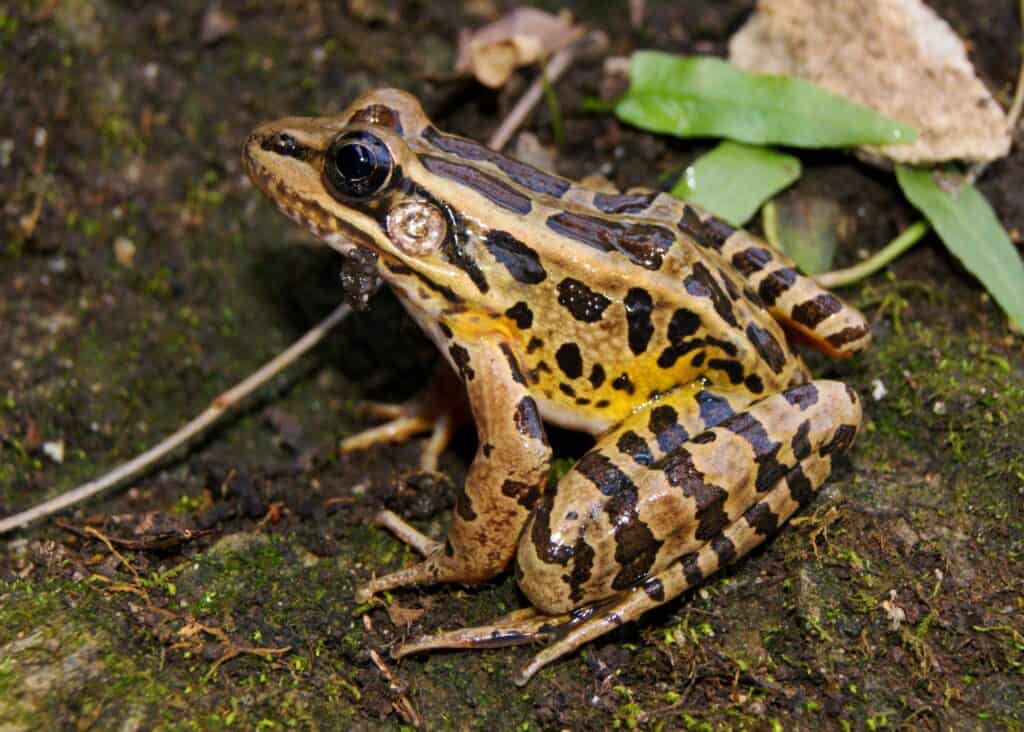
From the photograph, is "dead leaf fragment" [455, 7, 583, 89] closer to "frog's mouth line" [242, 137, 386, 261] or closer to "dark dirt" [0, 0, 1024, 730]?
"dark dirt" [0, 0, 1024, 730]

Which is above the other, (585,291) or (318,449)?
(585,291)

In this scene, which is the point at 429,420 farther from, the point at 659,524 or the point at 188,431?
the point at 659,524

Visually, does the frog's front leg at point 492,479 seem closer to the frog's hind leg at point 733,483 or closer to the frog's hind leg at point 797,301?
the frog's hind leg at point 733,483

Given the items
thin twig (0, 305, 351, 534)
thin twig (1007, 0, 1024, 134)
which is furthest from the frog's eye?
thin twig (1007, 0, 1024, 134)

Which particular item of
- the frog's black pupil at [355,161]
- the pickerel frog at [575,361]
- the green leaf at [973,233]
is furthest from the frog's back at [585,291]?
the green leaf at [973,233]

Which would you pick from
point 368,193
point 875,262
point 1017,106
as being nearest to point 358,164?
point 368,193

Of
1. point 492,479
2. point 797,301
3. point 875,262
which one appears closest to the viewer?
point 492,479

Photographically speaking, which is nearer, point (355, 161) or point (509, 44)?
point (355, 161)
